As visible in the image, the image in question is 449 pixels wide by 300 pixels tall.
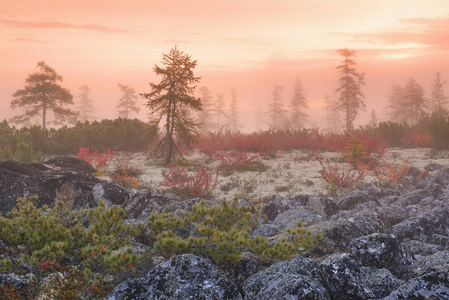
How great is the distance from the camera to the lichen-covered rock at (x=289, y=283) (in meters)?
2.85

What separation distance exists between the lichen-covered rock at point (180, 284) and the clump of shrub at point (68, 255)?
0.70 feet

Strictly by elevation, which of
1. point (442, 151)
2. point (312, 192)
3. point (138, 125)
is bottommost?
point (312, 192)

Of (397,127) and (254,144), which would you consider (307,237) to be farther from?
(397,127)

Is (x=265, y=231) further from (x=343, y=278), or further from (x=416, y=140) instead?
(x=416, y=140)

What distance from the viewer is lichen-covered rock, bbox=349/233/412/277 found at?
362cm

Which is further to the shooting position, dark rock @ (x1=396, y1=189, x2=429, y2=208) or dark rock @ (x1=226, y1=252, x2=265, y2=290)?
dark rock @ (x1=396, y1=189, x2=429, y2=208)

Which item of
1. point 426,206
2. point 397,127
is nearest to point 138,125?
point 397,127

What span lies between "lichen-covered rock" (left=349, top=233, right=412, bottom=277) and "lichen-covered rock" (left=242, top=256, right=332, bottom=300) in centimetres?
58

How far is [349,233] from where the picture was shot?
4695 mm

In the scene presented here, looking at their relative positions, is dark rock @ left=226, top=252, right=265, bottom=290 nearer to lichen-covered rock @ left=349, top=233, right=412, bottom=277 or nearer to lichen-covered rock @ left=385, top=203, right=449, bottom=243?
lichen-covered rock @ left=349, top=233, right=412, bottom=277

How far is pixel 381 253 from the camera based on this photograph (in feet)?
11.9

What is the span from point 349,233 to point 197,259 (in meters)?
A: 2.47

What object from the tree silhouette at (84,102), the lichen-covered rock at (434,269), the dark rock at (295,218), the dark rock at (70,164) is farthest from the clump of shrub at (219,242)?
the tree silhouette at (84,102)

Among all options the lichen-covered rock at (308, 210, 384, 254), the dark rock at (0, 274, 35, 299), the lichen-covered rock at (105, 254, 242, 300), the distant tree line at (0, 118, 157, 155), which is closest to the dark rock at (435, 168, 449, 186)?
the lichen-covered rock at (308, 210, 384, 254)
